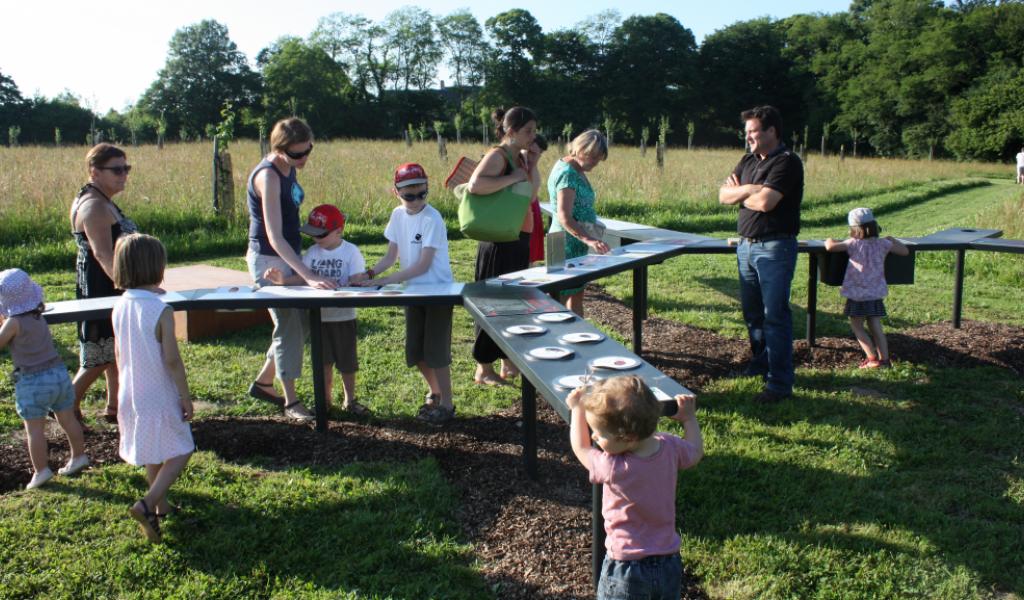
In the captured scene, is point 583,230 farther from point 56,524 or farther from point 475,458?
point 56,524

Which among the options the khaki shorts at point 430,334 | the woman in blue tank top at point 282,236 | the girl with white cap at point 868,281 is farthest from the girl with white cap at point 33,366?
the girl with white cap at point 868,281

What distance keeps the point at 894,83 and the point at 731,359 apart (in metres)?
55.1

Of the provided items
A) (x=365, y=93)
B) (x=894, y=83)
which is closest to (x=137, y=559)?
(x=894, y=83)

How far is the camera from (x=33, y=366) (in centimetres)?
364

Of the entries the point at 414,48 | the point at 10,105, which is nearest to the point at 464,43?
the point at 414,48

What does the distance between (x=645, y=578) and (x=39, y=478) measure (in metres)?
2.98

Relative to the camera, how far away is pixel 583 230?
18.1ft

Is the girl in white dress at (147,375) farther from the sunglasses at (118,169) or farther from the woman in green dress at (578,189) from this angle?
the woman in green dress at (578,189)

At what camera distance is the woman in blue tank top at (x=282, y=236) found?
4.23 metres

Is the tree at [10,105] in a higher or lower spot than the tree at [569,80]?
lower

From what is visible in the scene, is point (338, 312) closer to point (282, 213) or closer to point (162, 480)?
point (282, 213)

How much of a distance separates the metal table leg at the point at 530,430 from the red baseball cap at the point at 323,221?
1.55 meters

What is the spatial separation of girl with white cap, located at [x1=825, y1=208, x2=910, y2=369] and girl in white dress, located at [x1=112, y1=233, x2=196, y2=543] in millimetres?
4497

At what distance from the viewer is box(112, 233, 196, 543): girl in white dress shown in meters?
3.14
